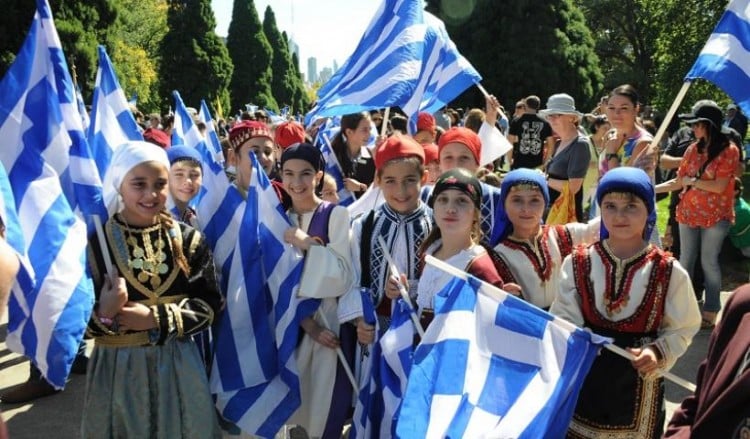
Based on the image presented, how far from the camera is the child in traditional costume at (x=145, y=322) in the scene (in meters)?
2.81

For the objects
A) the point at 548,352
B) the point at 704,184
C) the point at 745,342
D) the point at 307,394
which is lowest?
the point at 307,394

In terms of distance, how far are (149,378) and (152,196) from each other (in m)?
0.80

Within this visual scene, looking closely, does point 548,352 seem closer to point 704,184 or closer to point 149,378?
point 149,378

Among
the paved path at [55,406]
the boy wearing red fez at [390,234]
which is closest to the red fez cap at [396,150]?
the boy wearing red fez at [390,234]

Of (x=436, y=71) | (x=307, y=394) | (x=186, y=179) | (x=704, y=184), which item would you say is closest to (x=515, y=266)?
(x=307, y=394)

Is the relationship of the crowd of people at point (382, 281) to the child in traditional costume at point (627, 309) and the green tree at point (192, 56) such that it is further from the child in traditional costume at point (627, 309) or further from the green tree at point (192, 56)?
the green tree at point (192, 56)

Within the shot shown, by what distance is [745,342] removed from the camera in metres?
1.71

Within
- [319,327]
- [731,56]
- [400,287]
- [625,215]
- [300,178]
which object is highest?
[731,56]

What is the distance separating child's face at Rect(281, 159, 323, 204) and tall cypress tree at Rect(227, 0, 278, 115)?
39.6 meters

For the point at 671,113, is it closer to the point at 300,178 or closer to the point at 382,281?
the point at 382,281

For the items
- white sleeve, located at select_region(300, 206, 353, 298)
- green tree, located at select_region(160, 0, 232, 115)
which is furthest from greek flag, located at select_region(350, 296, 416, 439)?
green tree, located at select_region(160, 0, 232, 115)

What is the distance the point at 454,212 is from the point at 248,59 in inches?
1692

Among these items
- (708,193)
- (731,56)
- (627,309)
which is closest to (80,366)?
(627,309)

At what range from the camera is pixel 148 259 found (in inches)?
112
